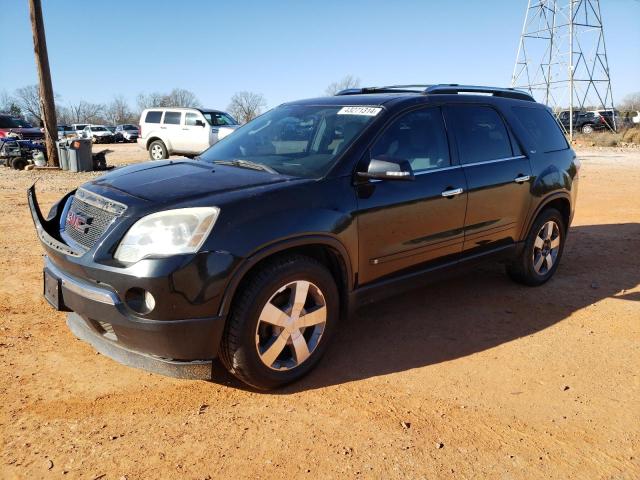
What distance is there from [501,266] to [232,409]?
3.89m

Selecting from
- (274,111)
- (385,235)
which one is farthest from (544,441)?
(274,111)

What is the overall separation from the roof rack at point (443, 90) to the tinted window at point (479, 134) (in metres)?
0.19

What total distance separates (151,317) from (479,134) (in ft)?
10.00

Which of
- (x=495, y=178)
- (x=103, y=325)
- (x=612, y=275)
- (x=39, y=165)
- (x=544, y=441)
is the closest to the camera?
(x=544, y=441)

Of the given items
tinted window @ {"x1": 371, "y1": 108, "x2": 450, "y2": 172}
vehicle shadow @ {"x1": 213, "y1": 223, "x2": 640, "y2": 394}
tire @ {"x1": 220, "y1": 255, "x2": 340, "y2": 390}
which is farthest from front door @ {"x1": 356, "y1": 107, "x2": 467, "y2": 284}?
vehicle shadow @ {"x1": 213, "y1": 223, "x2": 640, "y2": 394}

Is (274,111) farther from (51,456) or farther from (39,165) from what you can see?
(39,165)

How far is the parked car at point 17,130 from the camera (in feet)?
61.5

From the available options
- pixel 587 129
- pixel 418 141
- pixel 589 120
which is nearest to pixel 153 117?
pixel 418 141

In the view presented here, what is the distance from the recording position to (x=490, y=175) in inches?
169

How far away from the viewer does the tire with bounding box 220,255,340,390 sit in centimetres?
290

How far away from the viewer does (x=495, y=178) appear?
4340mm

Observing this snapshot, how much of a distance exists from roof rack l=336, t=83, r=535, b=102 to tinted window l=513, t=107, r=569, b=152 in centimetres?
18

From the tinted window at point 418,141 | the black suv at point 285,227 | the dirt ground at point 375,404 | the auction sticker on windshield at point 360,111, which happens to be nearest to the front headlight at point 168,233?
the black suv at point 285,227

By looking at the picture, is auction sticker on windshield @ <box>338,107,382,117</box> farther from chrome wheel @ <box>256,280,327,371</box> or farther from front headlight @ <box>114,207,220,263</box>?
front headlight @ <box>114,207,220,263</box>
